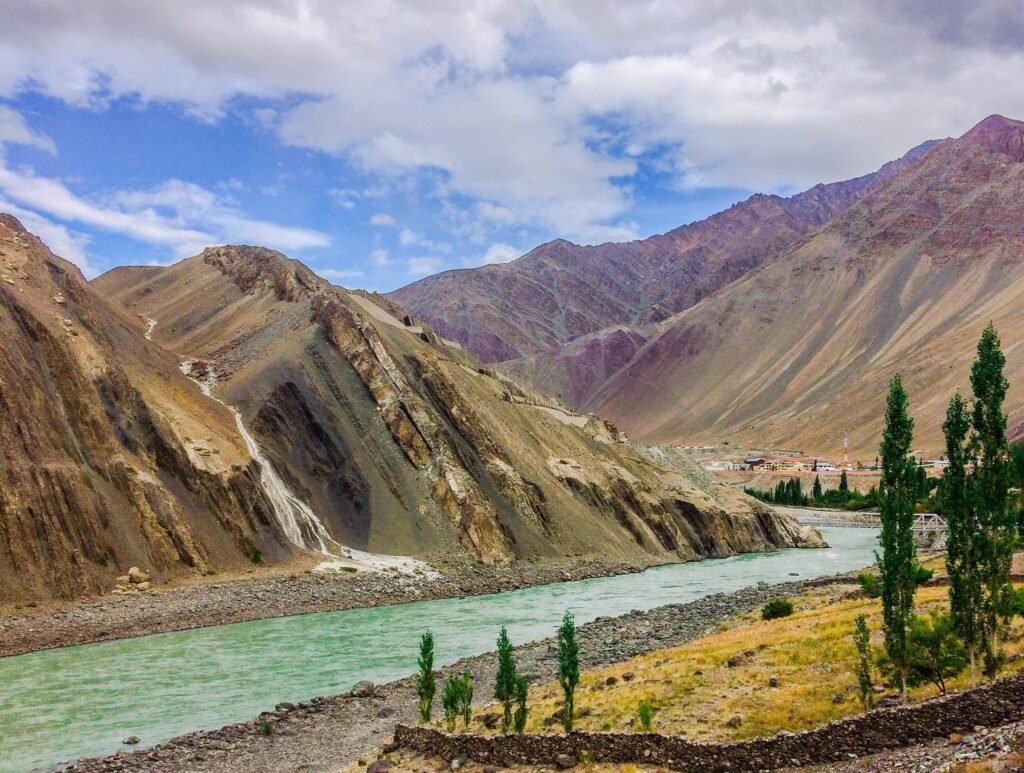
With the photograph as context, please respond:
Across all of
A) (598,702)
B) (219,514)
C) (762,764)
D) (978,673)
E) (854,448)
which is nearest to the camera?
(762,764)

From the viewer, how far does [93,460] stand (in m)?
52.0

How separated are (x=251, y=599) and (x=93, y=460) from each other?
13.2 metres

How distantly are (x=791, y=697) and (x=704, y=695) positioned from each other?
2.41 m

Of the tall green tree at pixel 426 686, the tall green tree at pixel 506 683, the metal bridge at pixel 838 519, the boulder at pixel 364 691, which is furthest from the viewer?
the metal bridge at pixel 838 519

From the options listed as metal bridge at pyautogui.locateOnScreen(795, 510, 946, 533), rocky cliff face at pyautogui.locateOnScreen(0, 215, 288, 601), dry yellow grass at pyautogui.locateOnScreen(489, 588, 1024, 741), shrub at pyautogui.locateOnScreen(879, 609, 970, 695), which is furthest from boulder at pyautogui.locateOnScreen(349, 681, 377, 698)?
metal bridge at pyautogui.locateOnScreen(795, 510, 946, 533)

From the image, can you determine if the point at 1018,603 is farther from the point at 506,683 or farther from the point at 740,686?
the point at 506,683

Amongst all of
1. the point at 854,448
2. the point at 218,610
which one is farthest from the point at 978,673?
the point at 854,448

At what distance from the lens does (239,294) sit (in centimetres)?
10569

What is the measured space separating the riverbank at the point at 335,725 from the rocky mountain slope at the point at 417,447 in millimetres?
27019

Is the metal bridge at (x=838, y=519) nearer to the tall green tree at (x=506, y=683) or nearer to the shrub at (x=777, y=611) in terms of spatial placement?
the shrub at (x=777, y=611)

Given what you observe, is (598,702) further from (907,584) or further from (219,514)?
(219,514)

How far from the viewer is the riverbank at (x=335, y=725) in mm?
24234

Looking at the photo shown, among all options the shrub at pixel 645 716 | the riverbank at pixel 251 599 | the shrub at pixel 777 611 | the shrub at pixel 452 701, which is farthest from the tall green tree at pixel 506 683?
the riverbank at pixel 251 599

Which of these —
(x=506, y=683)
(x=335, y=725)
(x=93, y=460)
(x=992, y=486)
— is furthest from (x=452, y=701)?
(x=93, y=460)
